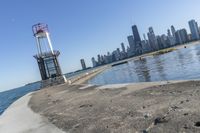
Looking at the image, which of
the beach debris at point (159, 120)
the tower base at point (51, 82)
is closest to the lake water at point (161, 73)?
the tower base at point (51, 82)

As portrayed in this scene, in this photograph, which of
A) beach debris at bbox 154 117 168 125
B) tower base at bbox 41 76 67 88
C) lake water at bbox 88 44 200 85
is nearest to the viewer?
beach debris at bbox 154 117 168 125

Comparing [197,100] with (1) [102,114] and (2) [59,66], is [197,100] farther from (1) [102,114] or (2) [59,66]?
(2) [59,66]

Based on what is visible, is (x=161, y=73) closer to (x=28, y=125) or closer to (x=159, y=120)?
(x=28, y=125)

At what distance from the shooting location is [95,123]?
1174cm

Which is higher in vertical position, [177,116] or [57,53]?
[57,53]

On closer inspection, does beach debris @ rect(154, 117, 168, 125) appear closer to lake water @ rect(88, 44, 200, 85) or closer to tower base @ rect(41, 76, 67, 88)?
lake water @ rect(88, 44, 200, 85)

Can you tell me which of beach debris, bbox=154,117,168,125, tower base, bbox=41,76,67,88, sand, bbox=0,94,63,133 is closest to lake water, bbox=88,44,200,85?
tower base, bbox=41,76,67,88

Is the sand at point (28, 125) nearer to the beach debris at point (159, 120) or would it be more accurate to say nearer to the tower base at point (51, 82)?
the beach debris at point (159, 120)

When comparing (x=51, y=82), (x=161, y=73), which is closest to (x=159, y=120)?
(x=161, y=73)

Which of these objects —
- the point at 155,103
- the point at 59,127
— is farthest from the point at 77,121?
the point at 155,103

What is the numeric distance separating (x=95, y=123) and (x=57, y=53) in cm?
5045

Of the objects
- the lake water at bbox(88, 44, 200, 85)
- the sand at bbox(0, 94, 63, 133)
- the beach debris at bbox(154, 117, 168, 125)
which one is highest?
the beach debris at bbox(154, 117, 168, 125)

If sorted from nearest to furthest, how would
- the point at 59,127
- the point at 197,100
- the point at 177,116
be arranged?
1. the point at 177,116
2. the point at 197,100
3. the point at 59,127

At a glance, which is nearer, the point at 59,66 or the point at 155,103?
the point at 155,103
